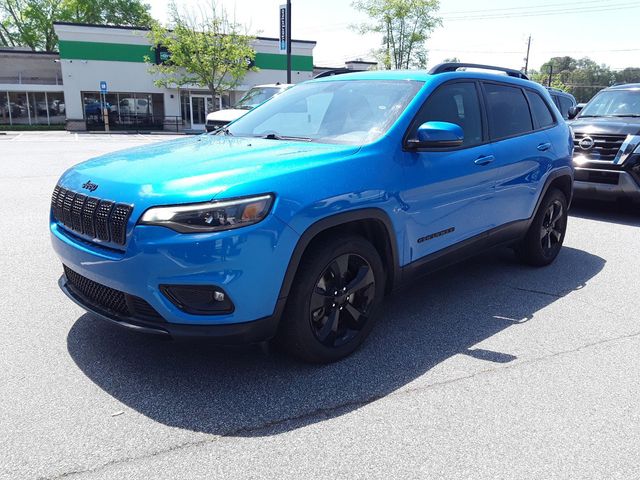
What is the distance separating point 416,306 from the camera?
14.3ft

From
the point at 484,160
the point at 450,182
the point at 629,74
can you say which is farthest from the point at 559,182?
the point at 629,74

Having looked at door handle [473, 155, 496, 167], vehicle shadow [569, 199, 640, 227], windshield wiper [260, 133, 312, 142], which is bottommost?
vehicle shadow [569, 199, 640, 227]

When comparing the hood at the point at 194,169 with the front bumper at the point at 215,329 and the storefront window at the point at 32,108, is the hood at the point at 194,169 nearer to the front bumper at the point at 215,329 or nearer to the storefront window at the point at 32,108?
the front bumper at the point at 215,329

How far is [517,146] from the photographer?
15.5 feet

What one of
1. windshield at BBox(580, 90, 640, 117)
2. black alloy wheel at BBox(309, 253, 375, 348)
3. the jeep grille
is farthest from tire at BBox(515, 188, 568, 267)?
windshield at BBox(580, 90, 640, 117)

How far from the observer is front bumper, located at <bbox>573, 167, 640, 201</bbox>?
7.66 meters

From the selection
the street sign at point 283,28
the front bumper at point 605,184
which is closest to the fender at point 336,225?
the front bumper at point 605,184

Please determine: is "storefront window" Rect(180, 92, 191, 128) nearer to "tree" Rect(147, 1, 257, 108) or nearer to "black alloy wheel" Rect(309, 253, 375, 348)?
"tree" Rect(147, 1, 257, 108)

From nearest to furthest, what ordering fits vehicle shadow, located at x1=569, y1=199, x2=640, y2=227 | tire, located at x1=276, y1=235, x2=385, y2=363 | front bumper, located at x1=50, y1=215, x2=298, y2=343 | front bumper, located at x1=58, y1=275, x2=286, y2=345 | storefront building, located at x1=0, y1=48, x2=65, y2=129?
front bumper, located at x1=50, y1=215, x2=298, y2=343
front bumper, located at x1=58, y1=275, x2=286, y2=345
tire, located at x1=276, y1=235, x2=385, y2=363
vehicle shadow, located at x1=569, y1=199, x2=640, y2=227
storefront building, located at x1=0, y1=48, x2=65, y2=129

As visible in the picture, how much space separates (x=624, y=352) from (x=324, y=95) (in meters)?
2.83

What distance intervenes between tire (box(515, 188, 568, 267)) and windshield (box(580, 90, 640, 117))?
442 centimetres

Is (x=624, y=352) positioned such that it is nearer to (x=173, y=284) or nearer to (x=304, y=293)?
(x=304, y=293)

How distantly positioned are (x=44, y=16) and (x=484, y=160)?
64.8m

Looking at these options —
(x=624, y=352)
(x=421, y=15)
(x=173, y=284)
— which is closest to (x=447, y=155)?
(x=624, y=352)
